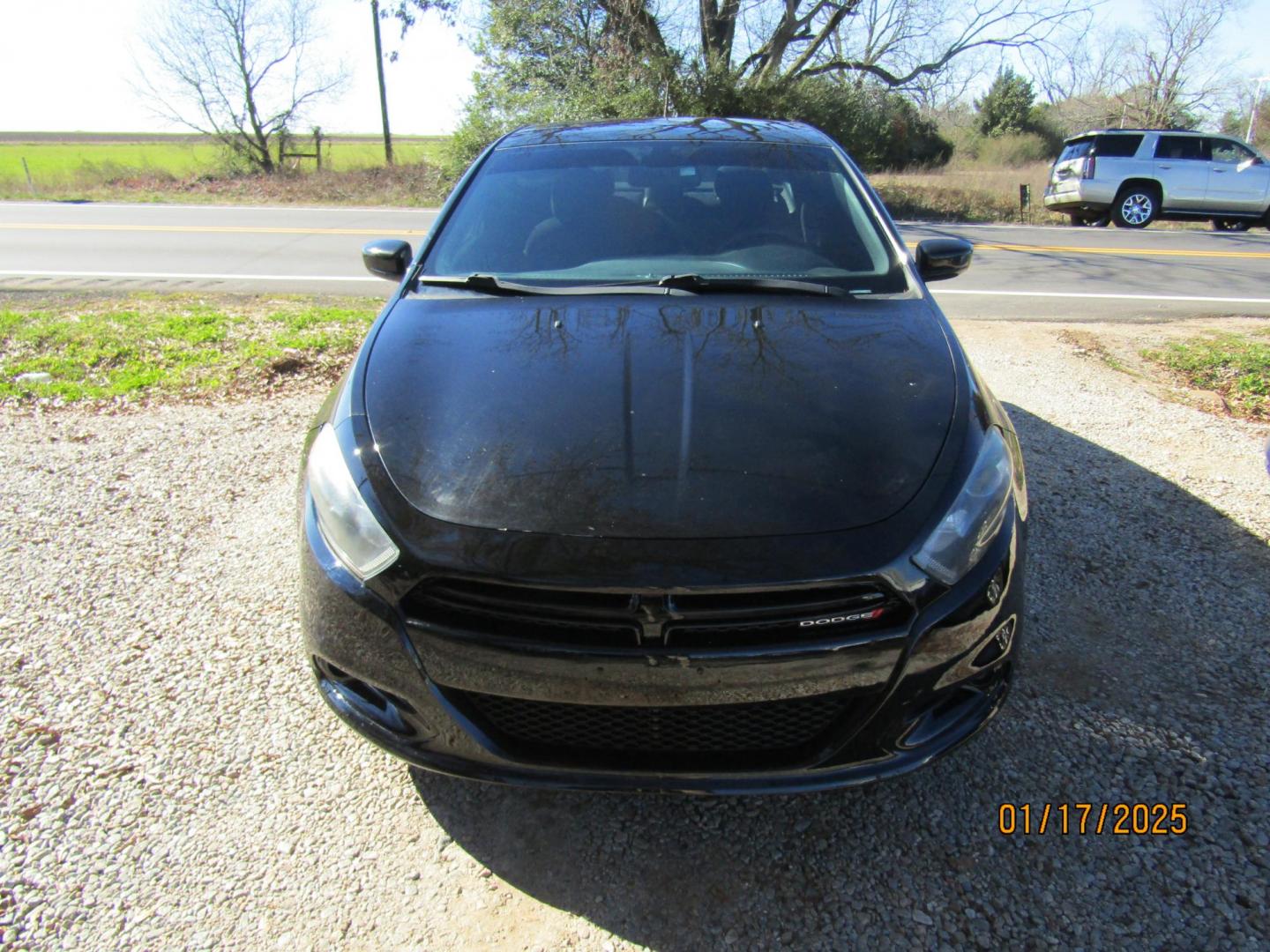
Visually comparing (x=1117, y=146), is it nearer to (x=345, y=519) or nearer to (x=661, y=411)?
(x=661, y=411)

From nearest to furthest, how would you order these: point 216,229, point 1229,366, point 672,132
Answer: point 672,132 → point 1229,366 → point 216,229

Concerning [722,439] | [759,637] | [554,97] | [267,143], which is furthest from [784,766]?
[267,143]

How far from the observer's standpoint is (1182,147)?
50.1 feet

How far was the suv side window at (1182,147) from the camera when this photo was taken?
1522 centimetres

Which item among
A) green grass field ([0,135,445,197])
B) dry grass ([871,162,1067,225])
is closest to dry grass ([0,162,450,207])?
green grass field ([0,135,445,197])

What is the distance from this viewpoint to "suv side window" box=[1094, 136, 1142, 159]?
1524 centimetres

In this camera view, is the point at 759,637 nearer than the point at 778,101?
Yes

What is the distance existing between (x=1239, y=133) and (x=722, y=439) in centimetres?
5059

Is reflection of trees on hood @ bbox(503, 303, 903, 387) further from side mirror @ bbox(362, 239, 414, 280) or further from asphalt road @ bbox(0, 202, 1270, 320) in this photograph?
asphalt road @ bbox(0, 202, 1270, 320)

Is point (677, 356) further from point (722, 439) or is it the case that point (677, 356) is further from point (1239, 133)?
point (1239, 133)

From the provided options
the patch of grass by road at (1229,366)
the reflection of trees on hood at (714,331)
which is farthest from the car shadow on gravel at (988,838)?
the patch of grass by road at (1229,366)

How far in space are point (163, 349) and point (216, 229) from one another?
28.7 feet

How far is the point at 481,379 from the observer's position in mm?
2221
